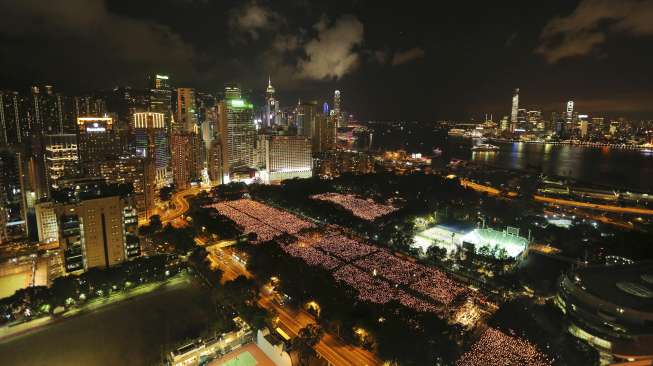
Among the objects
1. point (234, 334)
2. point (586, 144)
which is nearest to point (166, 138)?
point (234, 334)

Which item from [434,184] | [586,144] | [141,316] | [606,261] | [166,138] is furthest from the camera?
[586,144]

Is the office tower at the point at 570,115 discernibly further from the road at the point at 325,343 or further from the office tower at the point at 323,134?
the road at the point at 325,343

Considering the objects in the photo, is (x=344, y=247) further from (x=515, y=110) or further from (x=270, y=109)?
(x=515, y=110)

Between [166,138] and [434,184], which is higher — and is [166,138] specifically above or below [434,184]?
above

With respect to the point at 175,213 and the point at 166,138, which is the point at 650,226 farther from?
the point at 166,138

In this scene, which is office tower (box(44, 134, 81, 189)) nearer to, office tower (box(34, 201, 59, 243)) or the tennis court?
office tower (box(34, 201, 59, 243))

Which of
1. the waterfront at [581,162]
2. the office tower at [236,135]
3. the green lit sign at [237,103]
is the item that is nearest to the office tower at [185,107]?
the office tower at [236,135]

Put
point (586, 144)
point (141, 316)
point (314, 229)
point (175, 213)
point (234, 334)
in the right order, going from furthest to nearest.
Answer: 1. point (586, 144)
2. point (175, 213)
3. point (314, 229)
4. point (141, 316)
5. point (234, 334)

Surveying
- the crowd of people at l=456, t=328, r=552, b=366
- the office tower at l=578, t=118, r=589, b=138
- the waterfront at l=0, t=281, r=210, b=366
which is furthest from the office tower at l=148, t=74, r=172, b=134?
the office tower at l=578, t=118, r=589, b=138
